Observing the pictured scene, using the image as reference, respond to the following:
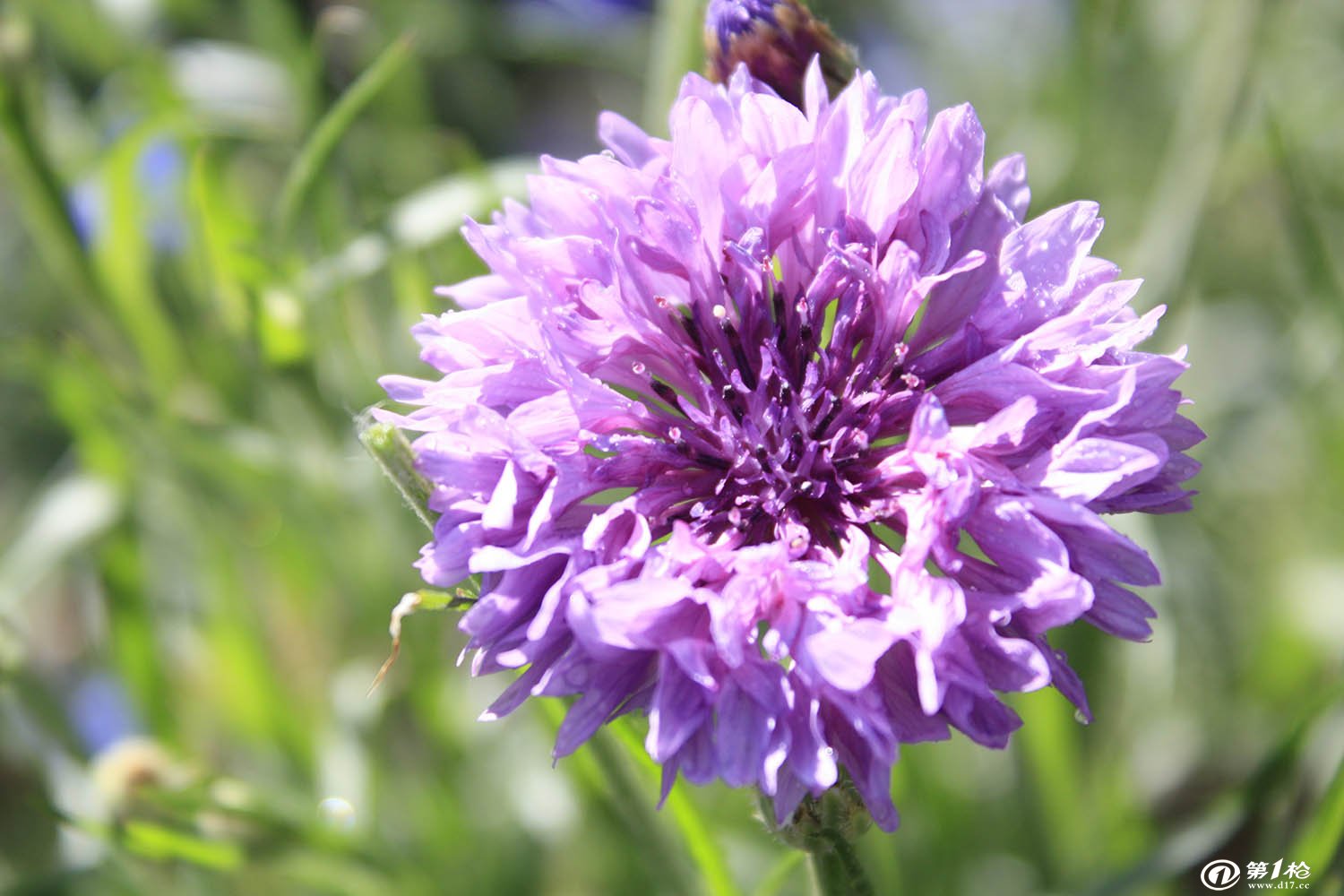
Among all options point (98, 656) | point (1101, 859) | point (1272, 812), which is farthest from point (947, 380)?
point (98, 656)

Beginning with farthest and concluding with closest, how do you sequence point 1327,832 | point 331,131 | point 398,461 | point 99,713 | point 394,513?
point 99,713 → point 394,513 → point 331,131 → point 1327,832 → point 398,461

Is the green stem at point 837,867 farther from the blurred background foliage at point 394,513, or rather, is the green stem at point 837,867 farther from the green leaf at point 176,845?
the green leaf at point 176,845

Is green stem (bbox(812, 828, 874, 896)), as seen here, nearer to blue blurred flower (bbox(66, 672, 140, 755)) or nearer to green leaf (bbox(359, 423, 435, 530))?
green leaf (bbox(359, 423, 435, 530))

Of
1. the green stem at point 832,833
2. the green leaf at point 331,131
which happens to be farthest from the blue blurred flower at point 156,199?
the green stem at point 832,833

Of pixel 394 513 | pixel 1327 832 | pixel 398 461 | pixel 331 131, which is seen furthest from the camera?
pixel 394 513

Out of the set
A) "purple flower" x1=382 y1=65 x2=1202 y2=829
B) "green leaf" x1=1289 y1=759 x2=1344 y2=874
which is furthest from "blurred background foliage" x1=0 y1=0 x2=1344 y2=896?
"purple flower" x1=382 y1=65 x2=1202 y2=829

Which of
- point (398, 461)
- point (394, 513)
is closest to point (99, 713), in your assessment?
point (394, 513)

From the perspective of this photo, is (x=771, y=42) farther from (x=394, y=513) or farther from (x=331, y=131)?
(x=394, y=513)
